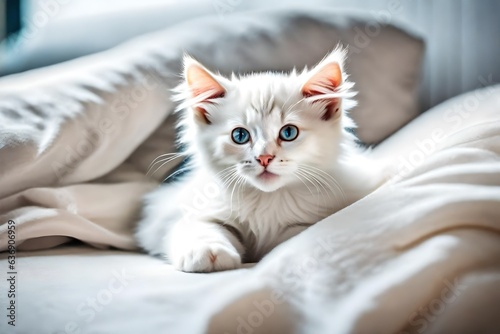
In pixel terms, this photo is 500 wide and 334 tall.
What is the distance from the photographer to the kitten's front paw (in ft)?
3.65

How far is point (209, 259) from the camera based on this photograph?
112cm

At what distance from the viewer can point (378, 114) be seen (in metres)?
1.88

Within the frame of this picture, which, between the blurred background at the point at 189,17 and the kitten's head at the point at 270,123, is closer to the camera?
the kitten's head at the point at 270,123

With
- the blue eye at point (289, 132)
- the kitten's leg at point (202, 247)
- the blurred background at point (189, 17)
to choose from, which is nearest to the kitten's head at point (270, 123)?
the blue eye at point (289, 132)

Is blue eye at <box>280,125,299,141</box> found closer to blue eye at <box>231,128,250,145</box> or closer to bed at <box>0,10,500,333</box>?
blue eye at <box>231,128,250,145</box>

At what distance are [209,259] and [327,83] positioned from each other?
0.47 meters

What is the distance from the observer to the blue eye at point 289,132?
1.24 meters

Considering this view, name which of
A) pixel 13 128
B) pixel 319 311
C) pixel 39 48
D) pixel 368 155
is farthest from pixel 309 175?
pixel 39 48

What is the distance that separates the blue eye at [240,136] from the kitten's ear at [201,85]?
0.41 ft

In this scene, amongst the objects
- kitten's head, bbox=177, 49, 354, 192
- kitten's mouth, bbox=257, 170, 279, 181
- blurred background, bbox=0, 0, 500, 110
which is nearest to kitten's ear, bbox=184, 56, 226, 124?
kitten's head, bbox=177, 49, 354, 192

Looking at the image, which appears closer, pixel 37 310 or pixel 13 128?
pixel 37 310

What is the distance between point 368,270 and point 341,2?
63.9 inches

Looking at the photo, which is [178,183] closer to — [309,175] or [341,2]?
[309,175]

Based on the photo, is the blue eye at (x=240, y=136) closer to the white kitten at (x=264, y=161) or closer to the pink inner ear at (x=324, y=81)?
the white kitten at (x=264, y=161)
